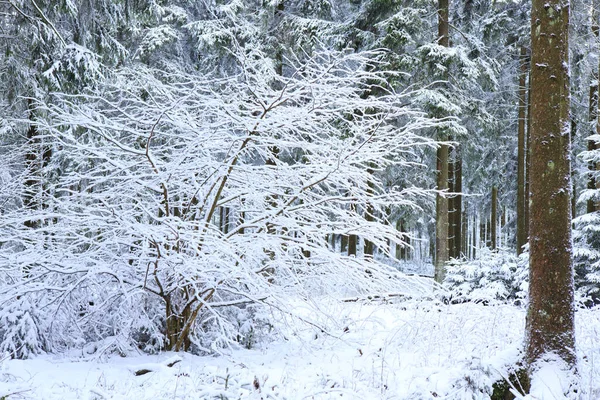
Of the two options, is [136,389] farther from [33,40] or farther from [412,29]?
[412,29]

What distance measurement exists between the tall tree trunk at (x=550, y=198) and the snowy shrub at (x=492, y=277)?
6051 millimetres

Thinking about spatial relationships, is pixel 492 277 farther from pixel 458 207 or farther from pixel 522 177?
pixel 458 207

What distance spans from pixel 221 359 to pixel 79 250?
8.38 feet

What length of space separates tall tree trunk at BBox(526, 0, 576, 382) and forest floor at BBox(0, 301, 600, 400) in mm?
383

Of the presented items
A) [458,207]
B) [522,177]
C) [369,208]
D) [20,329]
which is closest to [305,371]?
[20,329]

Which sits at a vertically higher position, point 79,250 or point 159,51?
point 159,51

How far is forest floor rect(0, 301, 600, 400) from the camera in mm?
3918

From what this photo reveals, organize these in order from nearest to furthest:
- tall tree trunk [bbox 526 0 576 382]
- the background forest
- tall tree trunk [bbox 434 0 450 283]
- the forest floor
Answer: the forest floor → tall tree trunk [bbox 526 0 576 382] → the background forest → tall tree trunk [bbox 434 0 450 283]

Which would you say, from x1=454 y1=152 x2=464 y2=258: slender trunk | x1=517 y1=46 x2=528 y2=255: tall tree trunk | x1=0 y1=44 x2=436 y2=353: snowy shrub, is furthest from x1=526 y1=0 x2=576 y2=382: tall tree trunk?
x1=454 y1=152 x2=464 y2=258: slender trunk

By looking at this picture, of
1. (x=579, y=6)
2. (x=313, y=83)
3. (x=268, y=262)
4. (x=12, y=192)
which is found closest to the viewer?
(x=268, y=262)

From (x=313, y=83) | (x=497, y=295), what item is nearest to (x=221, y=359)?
(x=313, y=83)

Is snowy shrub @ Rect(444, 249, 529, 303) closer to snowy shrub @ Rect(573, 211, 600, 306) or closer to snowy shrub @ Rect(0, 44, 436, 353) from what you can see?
snowy shrub @ Rect(573, 211, 600, 306)

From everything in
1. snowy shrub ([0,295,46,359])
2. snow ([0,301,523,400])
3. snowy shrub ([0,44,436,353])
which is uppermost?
snowy shrub ([0,44,436,353])

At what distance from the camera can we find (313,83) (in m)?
5.64
